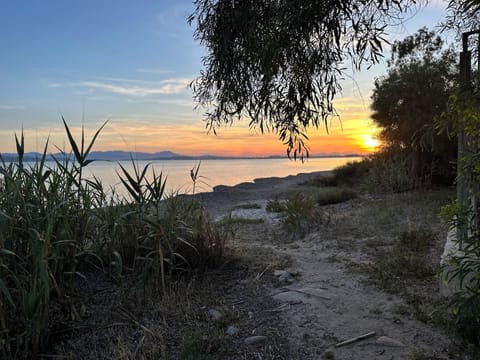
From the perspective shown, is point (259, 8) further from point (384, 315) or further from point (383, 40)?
point (384, 315)

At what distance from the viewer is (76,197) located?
3.21 metres

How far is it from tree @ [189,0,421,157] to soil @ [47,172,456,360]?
4.32ft

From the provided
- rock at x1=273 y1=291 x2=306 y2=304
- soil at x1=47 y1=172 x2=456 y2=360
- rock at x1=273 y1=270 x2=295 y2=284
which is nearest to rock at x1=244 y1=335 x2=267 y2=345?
soil at x1=47 y1=172 x2=456 y2=360

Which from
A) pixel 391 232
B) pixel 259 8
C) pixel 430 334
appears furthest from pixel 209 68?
pixel 391 232

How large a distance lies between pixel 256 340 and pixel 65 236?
5.10 ft

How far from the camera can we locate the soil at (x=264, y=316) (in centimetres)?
261

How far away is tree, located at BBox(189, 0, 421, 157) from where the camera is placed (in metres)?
2.31

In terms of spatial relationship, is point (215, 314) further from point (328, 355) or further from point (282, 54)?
point (282, 54)

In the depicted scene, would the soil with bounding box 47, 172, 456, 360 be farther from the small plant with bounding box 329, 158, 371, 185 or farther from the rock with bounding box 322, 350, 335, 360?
the small plant with bounding box 329, 158, 371, 185

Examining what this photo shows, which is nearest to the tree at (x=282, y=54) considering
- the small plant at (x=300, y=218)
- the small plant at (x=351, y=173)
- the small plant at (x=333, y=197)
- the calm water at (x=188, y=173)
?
the calm water at (x=188, y=173)

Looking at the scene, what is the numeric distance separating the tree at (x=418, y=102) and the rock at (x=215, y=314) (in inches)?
345

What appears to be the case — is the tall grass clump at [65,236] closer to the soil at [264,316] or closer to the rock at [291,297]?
the soil at [264,316]

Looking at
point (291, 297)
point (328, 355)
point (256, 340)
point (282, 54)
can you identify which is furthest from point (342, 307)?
point (282, 54)

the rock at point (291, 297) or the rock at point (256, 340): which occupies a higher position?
the rock at point (291, 297)
